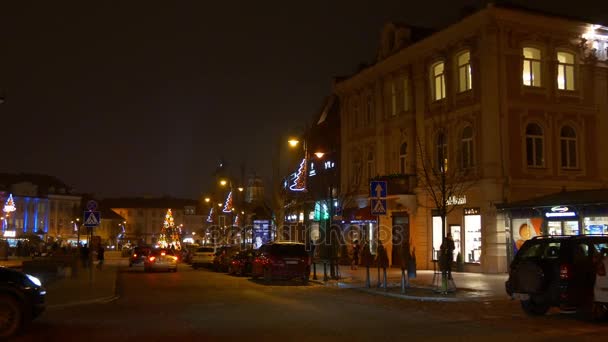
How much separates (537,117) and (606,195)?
640cm

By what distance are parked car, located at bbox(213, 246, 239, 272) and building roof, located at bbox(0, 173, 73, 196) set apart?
7953cm

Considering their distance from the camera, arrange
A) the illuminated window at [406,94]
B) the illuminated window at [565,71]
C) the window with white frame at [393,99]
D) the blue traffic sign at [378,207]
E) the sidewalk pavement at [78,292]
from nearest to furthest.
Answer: the sidewalk pavement at [78,292] < the blue traffic sign at [378,207] < the illuminated window at [565,71] < the illuminated window at [406,94] < the window with white frame at [393,99]

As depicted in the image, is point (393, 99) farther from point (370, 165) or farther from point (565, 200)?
point (565, 200)

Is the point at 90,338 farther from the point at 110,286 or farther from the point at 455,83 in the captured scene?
the point at 455,83

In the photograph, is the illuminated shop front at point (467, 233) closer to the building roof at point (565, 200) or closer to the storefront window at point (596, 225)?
the building roof at point (565, 200)

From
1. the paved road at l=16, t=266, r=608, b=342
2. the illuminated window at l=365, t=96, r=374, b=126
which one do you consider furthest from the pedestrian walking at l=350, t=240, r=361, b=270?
the paved road at l=16, t=266, r=608, b=342

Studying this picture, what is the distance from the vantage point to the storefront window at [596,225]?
84.2 feet

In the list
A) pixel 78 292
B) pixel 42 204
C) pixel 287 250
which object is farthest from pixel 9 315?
pixel 42 204

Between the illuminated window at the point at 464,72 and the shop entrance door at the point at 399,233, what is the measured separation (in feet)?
25.1

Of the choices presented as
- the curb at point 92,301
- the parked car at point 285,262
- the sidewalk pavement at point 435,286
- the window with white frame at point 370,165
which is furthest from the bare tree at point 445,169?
the curb at point 92,301

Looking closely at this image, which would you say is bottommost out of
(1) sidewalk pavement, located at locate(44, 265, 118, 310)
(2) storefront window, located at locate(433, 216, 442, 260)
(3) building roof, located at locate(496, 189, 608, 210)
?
(1) sidewalk pavement, located at locate(44, 265, 118, 310)

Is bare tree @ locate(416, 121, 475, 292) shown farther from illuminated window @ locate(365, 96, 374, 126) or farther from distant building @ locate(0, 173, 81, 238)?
distant building @ locate(0, 173, 81, 238)

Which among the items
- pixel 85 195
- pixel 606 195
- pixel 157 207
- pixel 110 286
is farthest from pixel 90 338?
pixel 157 207

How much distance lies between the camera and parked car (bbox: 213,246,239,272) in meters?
36.2
